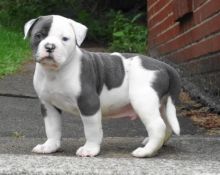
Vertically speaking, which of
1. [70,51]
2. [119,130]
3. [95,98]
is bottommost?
[119,130]

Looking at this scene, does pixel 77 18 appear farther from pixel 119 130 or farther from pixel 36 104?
pixel 119 130

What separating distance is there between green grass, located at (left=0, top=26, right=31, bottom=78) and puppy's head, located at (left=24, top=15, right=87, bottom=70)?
5.41 m

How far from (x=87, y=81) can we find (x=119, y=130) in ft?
6.35

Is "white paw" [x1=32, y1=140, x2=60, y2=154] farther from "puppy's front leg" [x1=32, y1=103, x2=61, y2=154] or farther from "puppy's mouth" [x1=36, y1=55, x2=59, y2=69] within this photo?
"puppy's mouth" [x1=36, y1=55, x2=59, y2=69]

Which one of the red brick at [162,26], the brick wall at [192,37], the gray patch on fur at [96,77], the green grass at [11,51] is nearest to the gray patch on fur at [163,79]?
the gray patch on fur at [96,77]

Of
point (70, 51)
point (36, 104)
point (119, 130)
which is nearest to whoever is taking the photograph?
point (70, 51)

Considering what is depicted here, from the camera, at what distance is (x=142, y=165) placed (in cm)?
314

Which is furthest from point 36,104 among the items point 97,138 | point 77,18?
point 77,18

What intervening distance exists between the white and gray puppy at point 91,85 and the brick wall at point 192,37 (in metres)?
2.29

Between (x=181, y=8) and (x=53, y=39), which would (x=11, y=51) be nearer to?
(x=181, y=8)

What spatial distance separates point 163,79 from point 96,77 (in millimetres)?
394

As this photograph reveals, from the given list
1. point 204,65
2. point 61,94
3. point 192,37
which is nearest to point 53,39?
point 61,94

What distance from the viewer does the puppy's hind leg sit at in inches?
136

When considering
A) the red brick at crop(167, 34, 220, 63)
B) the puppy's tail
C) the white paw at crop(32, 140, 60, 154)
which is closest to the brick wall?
the red brick at crop(167, 34, 220, 63)
